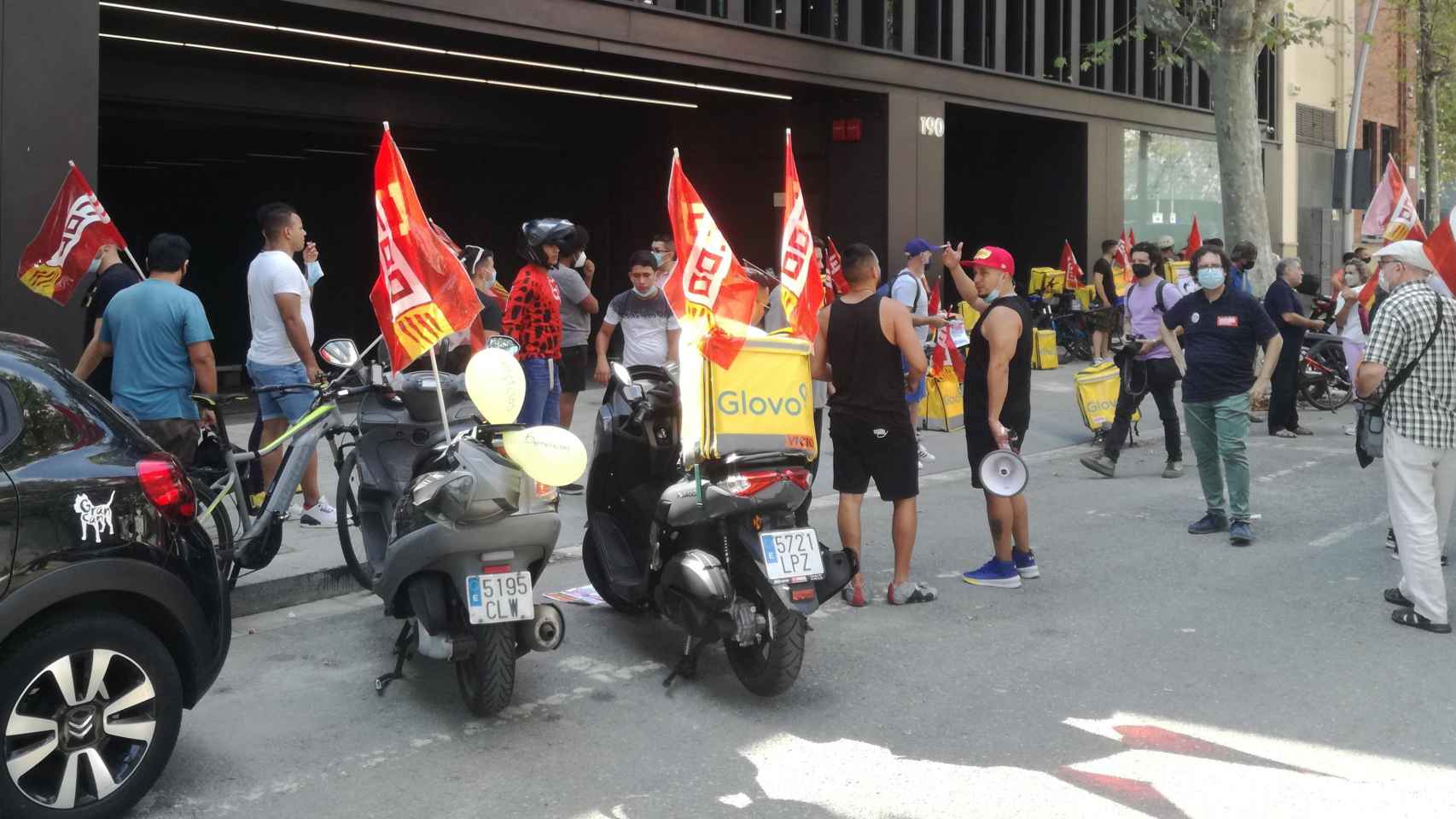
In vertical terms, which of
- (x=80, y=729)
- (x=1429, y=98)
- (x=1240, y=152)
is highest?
(x=1429, y=98)

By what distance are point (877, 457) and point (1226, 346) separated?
3026mm

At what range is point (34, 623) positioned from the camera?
4.08 m

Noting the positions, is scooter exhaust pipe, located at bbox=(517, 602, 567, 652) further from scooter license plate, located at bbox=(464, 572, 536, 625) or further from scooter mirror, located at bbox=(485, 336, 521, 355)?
scooter mirror, located at bbox=(485, 336, 521, 355)

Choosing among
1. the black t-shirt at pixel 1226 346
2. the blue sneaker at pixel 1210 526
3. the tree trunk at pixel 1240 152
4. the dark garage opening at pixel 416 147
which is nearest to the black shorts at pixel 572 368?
the black t-shirt at pixel 1226 346

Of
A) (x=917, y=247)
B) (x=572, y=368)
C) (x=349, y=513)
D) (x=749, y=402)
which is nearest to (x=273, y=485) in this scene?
(x=349, y=513)

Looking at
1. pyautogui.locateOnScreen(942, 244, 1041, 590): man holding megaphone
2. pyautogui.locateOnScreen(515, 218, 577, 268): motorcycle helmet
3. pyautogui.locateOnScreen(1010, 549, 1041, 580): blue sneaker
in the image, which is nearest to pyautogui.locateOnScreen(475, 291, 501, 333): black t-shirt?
pyautogui.locateOnScreen(515, 218, 577, 268): motorcycle helmet

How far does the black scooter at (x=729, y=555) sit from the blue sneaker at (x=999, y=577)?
165 centimetres

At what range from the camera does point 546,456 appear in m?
5.16

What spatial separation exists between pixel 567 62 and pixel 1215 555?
1097 cm

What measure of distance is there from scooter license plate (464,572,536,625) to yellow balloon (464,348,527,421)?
2.06ft

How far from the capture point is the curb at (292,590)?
7025mm

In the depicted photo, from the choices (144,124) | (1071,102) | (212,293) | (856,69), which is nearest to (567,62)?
(856,69)

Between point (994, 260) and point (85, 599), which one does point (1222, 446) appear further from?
point (85, 599)

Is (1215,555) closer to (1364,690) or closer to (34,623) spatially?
(1364,690)
